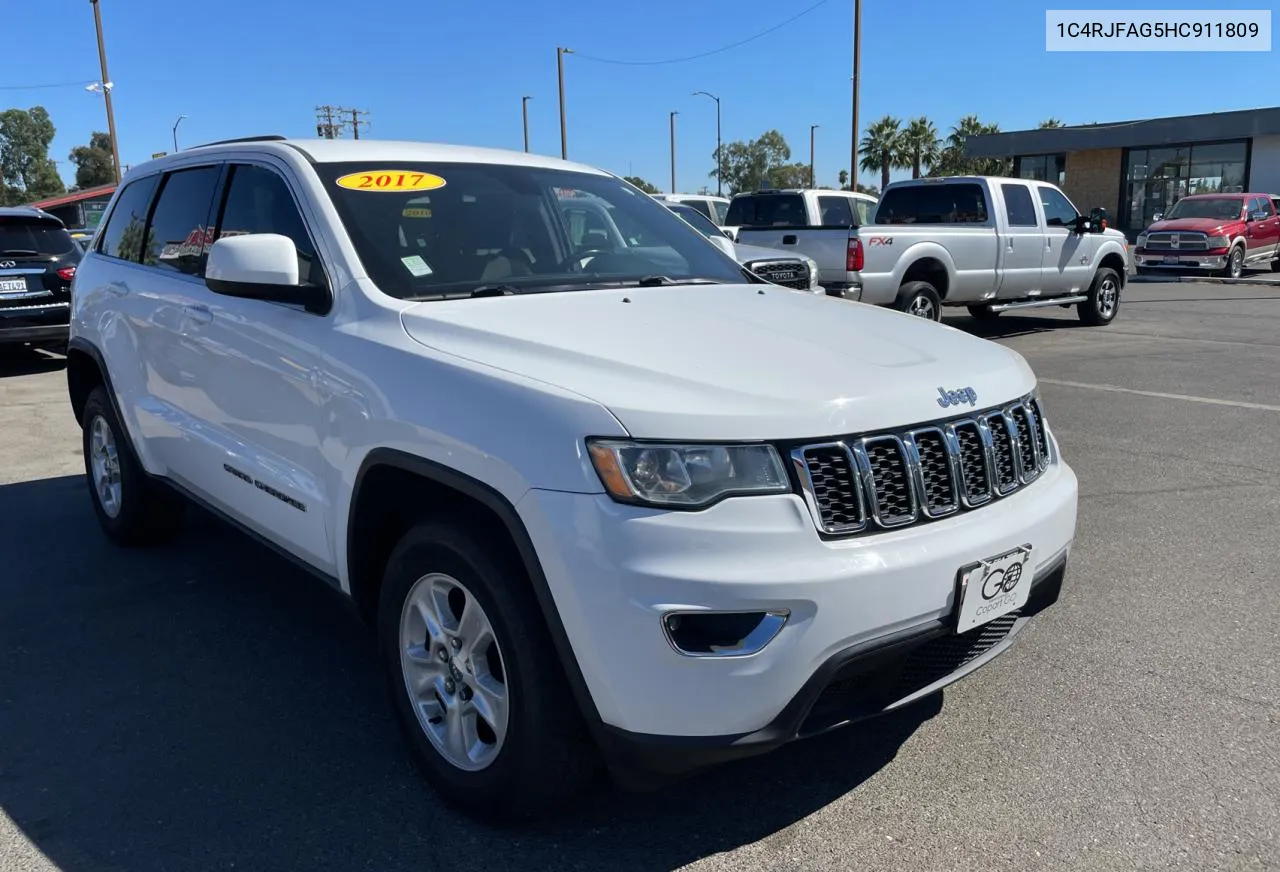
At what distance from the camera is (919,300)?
11.6 m

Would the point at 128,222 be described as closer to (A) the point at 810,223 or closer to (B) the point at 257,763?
(B) the point at 257,763

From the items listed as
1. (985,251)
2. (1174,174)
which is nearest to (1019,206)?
(985,251)

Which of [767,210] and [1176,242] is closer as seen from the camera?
[767,210]

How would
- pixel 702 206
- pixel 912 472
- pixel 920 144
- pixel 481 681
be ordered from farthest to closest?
pixel 920 144 → pixel 702 206 → pixel 481 681 → pixel 912 472

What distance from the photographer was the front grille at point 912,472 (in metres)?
2.38

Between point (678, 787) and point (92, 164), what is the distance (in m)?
119

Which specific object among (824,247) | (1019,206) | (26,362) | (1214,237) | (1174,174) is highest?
(1174,174)

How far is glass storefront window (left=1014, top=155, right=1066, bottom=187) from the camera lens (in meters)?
40.8

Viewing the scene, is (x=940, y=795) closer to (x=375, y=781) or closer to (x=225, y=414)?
(x=375, y=781)

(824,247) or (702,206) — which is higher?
(702,206)

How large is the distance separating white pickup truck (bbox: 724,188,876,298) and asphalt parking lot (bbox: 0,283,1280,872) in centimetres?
626

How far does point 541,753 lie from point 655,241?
223 centimetres

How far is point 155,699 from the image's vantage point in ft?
11.6

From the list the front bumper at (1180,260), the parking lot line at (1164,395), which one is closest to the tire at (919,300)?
the parking lot line at (1164,395)
